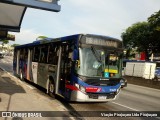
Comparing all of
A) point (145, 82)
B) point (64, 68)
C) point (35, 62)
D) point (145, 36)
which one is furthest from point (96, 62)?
point (145, 36)

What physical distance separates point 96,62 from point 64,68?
1542mm

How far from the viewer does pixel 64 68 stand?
41.5 ft

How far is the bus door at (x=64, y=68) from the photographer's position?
40.2 ft

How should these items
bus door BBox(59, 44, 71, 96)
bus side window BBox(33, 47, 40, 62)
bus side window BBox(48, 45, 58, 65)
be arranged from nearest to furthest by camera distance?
bus door BBox(59, 44, 71, 96), bus side window BBox(48, 45, 58, 65), bus side window BBox(33, 47, 40, 62)

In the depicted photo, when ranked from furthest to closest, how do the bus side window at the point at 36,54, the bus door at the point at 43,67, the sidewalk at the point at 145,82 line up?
the sidewalk at the point at 145,82
the bus side window at the point at 36,54
the bus door at the point at 43,67

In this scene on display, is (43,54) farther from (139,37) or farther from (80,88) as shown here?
(139,37)

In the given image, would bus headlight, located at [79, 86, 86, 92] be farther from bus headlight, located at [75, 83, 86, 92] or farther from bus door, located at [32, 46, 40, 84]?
bus door, located at [32, 46, 40, 84]

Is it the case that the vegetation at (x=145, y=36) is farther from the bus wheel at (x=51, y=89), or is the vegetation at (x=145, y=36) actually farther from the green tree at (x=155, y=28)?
the bus wheel at (x=51, y=89)

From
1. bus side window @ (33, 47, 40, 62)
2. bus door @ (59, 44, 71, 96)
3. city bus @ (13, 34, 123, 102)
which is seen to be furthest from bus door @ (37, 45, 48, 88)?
bus door @ (59, 44, 71, 96)

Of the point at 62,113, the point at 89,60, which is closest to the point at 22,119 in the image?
the point at 62,113

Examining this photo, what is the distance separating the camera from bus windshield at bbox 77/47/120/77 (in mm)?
11711

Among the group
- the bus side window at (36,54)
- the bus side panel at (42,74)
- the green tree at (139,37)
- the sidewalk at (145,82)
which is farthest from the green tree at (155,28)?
the bus side panel at (42,74)

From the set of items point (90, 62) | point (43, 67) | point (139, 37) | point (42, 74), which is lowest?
point (42, 74)

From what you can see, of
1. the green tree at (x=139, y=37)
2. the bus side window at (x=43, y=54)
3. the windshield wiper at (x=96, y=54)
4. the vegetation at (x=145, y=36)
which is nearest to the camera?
the windshield wiper at (x=96, y=54)
